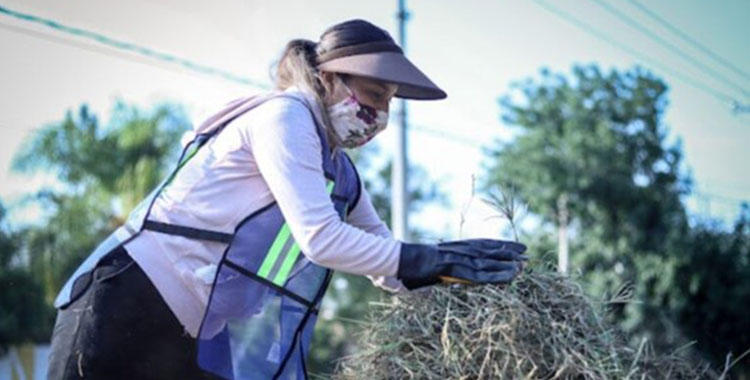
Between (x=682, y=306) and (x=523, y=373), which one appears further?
(x=682, y=306)

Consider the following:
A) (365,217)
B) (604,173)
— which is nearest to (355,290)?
(604,173)

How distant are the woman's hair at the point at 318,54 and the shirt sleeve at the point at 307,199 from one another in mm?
221

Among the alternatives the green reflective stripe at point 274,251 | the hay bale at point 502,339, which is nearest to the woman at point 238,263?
the green reflective stripe at point 274,251

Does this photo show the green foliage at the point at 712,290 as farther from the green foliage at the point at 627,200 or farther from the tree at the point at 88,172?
the tree at the point at 88,172

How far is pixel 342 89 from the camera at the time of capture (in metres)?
2.69

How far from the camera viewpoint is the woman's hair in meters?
2.67

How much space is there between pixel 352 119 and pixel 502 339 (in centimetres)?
74

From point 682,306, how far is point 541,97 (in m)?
7.14

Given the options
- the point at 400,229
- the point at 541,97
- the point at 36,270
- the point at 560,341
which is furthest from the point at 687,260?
the point at 560,341

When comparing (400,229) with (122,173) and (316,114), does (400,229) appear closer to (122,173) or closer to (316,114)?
(122,173)

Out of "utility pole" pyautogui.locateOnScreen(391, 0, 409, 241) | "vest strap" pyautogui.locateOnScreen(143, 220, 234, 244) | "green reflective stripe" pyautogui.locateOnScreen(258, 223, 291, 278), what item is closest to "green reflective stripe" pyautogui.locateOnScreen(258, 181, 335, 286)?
"green reflective stripe" pyautogui.locateOnScreen(258, 223, 291, 278)

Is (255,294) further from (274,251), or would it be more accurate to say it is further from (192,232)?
(192,232)

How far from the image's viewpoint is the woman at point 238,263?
239 cm

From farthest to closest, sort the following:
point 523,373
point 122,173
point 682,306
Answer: point 682,306 → point 122,173 → point 523,373
